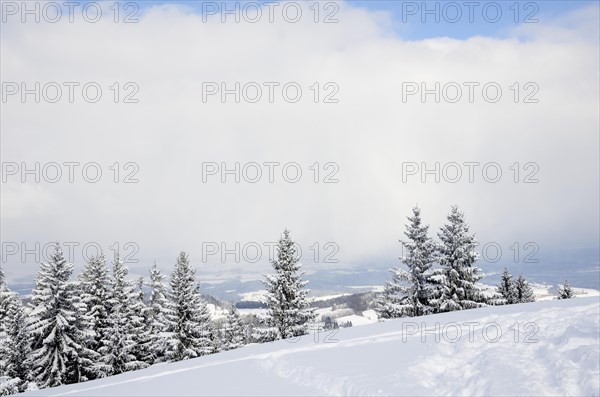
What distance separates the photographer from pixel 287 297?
31.5 m

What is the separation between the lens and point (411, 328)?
14289 mm

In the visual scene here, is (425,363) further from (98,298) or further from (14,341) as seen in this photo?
(14,341)

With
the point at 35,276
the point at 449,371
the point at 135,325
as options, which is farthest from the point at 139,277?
the point at 449,371

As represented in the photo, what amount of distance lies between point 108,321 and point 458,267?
25889 millimetres

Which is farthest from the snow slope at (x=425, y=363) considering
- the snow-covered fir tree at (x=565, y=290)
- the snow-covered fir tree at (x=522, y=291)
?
the snow-covered fir tree at (x=565, y=290)

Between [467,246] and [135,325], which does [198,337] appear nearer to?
[135,325]

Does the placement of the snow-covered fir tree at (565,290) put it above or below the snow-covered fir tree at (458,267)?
below

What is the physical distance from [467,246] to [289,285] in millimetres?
12615

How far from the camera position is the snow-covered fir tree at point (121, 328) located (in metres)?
32.1

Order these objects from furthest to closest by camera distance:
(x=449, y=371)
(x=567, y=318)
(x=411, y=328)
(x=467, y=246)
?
(x=467, y=246)
(x=411, y=328)
(x=567, y=318)
(x=449, y=371)

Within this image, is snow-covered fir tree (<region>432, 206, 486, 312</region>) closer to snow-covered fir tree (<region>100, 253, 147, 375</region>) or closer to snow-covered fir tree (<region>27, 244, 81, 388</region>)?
snow-covered fir tree (<region>100, 253, 147, 375</region>)

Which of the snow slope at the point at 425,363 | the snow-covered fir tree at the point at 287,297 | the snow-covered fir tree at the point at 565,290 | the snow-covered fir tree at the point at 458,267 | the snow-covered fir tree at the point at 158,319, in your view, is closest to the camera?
the snow slope at the point at 425,363

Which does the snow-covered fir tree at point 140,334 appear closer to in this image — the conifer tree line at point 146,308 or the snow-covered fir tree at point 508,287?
the conifer tree line at point 146,308

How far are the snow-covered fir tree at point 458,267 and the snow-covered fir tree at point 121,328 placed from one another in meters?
22.6
